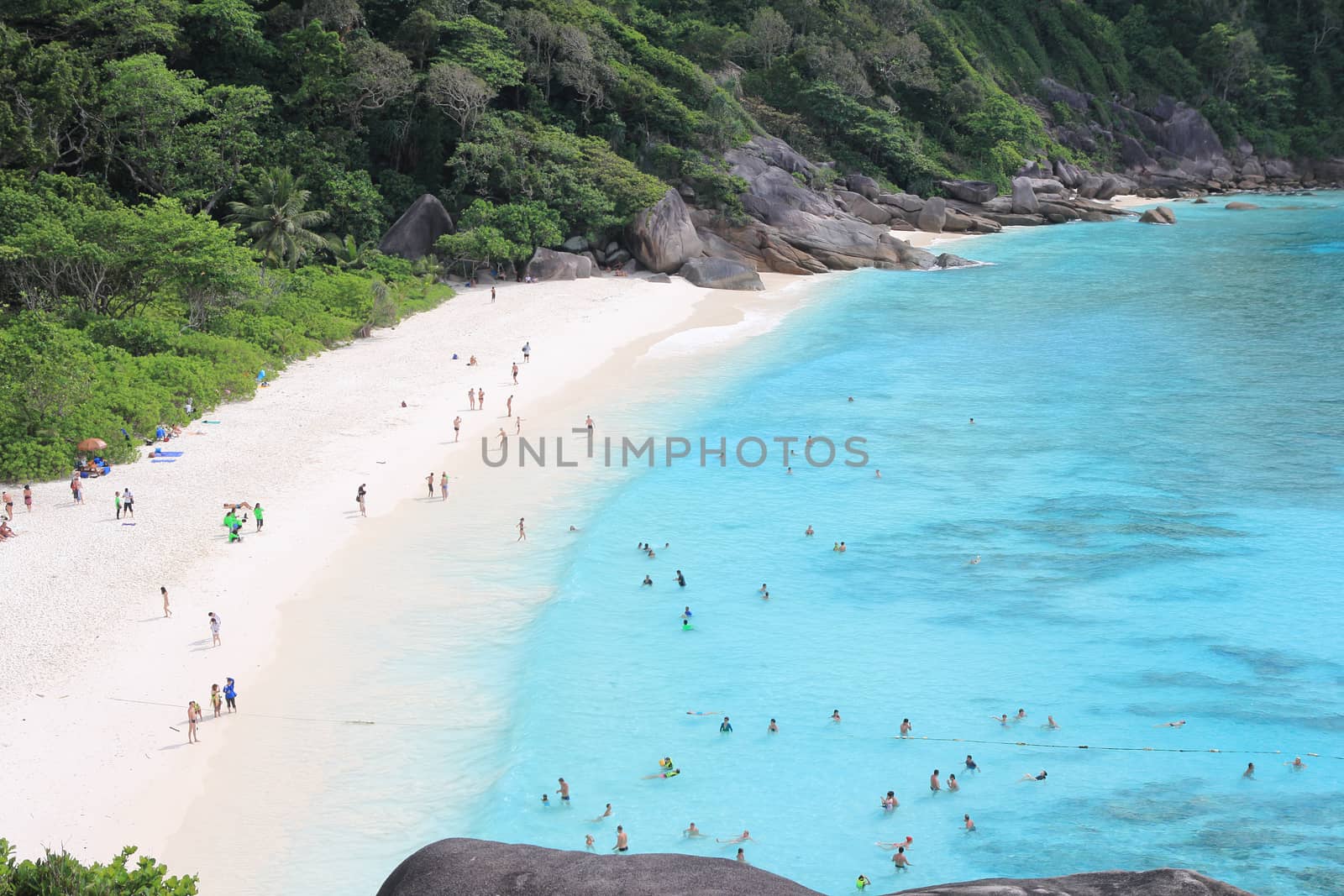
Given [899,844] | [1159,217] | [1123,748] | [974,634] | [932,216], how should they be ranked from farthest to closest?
[1159,217] < [932,216] < [974,634] < [1123,748] < [899,844]

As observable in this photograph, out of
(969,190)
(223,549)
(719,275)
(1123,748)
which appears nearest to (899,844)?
(1123,748)

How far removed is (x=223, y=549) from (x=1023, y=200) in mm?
71198

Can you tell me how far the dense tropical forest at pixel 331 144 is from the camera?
3538 centimetres

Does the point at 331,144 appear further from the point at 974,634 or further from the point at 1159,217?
the point at 1159,217

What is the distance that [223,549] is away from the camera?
989 inches

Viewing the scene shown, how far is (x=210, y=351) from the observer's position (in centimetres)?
3591

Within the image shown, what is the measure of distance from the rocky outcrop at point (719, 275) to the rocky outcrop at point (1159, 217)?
40.8 m

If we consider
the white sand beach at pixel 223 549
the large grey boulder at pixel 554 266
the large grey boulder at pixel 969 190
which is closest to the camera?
the white sand beach at pixel 223 549

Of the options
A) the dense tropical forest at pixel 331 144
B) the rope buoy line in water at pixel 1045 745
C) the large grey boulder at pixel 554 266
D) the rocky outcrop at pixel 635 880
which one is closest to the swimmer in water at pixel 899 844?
the rope buoy line in water at pixel 1045 745

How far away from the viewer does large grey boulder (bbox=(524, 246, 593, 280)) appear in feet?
173

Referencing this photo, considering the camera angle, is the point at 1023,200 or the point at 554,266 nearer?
the point at 554,266

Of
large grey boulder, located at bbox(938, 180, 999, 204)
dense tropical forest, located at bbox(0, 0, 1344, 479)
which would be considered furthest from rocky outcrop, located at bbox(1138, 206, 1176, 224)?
large grey boulder, located at bbox(938, 180, 999, 204)

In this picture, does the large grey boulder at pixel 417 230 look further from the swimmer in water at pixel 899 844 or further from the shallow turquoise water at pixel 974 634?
the swimmer in water at pixel 899 844

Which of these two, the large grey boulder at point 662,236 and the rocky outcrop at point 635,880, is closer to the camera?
the rocky outcrop at point 635,880
